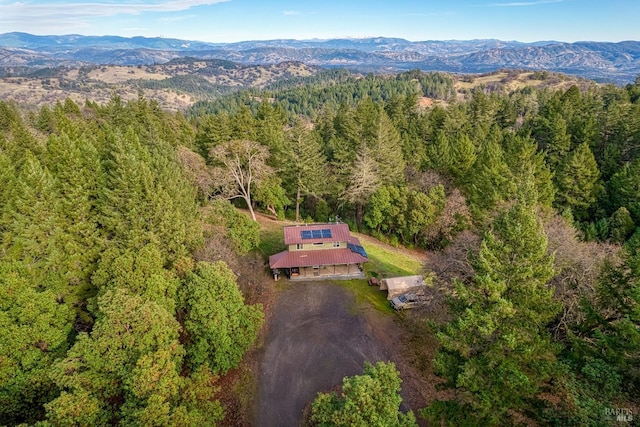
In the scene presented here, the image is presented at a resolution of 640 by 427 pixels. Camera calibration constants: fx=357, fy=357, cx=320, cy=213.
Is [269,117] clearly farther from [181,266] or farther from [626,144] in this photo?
[626,144]

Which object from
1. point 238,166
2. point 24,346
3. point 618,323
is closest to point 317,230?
point 238,166

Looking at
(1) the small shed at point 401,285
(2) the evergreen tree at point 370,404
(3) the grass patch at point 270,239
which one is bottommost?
(3) the grass patch at point 270,239

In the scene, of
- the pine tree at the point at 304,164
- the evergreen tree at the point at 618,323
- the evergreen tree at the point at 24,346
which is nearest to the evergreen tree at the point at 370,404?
the evergreen tree at the point at 618,323

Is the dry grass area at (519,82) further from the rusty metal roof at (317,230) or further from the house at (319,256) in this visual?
the house at (319,256)

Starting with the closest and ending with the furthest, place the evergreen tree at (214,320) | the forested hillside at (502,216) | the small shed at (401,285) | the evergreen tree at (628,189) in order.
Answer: the forested hillside at (502,216)
the evergreen tree at (214,320)
the small shed at (401,285)
the evergreen tree at (628,189)

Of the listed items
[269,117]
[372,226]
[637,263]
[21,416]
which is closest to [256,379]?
[21,416]

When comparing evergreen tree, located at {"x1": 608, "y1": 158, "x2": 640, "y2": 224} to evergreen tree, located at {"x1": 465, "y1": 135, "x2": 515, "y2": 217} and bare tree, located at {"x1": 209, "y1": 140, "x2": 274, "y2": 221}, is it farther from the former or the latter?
bare tree, located at {"x1": 209, "y1": 140, "x2": 274, "y2": 221}

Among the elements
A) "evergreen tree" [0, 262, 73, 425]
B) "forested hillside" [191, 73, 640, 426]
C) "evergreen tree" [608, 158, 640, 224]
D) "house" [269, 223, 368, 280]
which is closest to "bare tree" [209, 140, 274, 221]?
"forested hillside" [191, 73, 640, 426]
